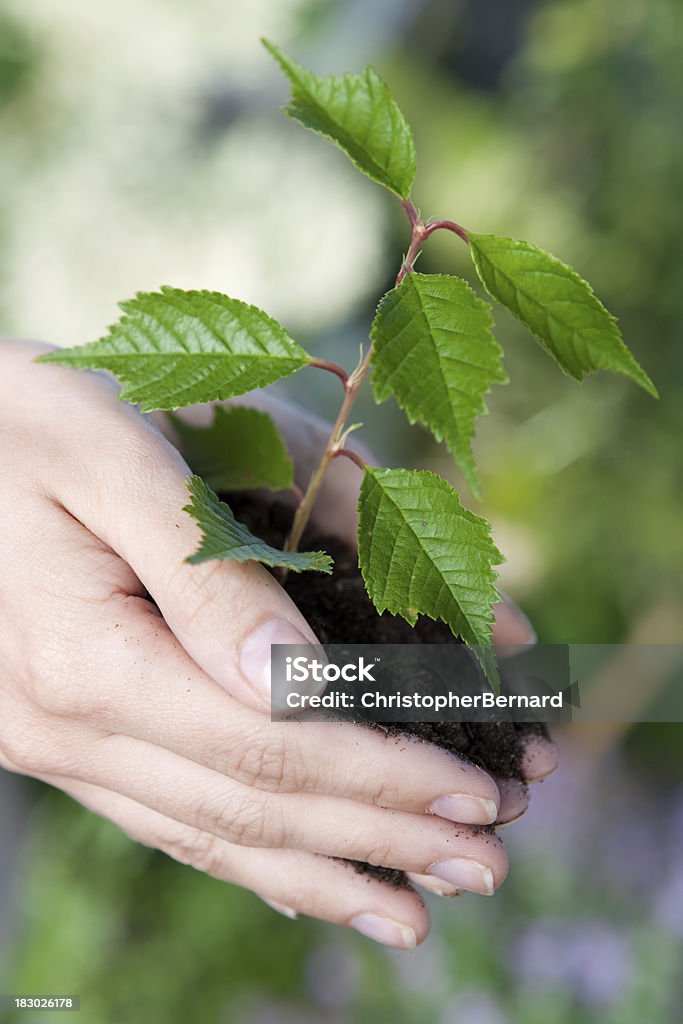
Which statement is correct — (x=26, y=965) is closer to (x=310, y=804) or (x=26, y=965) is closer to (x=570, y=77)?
(x=310, y=804)

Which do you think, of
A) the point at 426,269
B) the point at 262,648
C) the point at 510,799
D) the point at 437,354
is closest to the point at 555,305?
the point at 437,354

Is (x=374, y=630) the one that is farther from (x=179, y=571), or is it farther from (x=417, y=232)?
(x=417, y=232)

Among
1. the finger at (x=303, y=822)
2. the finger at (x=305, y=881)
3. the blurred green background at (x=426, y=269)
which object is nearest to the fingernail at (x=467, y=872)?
the finger at (x=303, y=822)

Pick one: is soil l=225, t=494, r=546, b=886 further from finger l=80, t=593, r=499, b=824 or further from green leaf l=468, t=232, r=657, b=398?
green leaf l=468, t=232, r=657, b=398

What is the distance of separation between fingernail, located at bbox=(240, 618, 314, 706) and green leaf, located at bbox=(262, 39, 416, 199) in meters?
0.33

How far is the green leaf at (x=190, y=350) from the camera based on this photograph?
0.65 meters

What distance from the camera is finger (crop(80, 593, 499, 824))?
0.69 metres

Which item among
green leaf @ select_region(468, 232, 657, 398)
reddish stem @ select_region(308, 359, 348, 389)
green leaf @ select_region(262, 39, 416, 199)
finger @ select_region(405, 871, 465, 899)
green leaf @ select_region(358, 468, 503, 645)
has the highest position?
green leaf @ select_region(262, 39, 416, 199)

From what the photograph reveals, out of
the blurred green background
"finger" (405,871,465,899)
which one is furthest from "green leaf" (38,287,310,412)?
the blurred green background

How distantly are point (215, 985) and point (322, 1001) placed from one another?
23 centimetres

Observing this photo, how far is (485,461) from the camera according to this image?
2.52 m

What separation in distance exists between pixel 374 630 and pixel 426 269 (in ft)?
6.65

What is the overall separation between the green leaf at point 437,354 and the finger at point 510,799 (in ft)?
1.23

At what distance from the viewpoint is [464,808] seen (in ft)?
2.42
